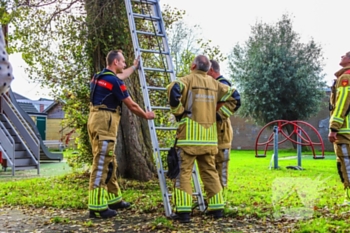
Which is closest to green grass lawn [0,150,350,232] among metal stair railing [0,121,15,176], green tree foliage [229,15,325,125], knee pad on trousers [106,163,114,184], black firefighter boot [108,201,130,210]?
black firefighter boot [108,201,130,210]

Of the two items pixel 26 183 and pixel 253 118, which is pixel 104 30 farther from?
pixel 253 118

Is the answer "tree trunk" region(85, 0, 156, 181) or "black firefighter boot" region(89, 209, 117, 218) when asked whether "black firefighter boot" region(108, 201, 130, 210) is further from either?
"tree trunk" region(85, 0, 156, 181)

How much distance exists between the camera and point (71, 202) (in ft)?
23.8

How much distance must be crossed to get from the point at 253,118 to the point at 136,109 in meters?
24.2

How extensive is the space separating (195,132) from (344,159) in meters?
2.10

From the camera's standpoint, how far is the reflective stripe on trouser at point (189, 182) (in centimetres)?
570

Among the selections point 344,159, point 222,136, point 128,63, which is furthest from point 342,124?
point 128,63

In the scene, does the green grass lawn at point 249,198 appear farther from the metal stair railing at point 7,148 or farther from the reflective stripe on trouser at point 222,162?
the metal stair railing at point 7,148

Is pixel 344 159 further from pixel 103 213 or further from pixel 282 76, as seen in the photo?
pixel 282 76

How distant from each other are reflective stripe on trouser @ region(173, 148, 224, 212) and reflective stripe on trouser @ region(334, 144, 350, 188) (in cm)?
174

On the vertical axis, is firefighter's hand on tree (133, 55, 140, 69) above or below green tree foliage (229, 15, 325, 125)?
below

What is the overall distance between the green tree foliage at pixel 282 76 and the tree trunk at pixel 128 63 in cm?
1960

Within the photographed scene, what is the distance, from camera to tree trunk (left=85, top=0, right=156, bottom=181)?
28.2 feet

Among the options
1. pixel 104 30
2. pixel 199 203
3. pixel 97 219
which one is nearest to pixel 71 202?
pixel 97 219
